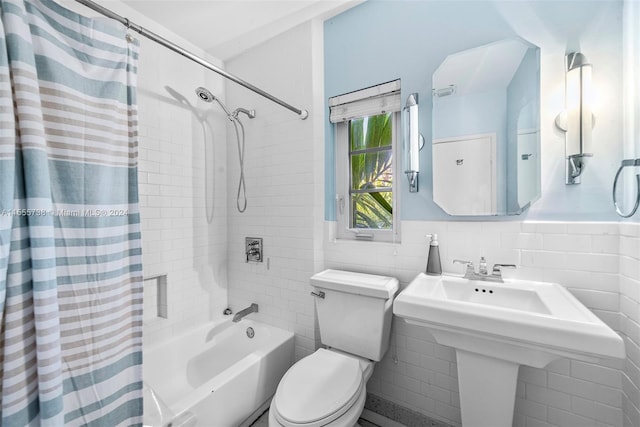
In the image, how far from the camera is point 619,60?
1104mm

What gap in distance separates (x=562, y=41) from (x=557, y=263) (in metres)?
0.96

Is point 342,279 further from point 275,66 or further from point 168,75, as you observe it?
point 168,75

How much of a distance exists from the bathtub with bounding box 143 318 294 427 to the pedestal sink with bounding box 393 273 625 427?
3.10ft

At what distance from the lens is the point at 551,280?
1.20m

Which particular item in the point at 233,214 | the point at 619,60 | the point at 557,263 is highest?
the point at 619,60

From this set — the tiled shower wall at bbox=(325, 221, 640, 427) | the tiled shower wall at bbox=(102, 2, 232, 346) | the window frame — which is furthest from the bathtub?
the window frame

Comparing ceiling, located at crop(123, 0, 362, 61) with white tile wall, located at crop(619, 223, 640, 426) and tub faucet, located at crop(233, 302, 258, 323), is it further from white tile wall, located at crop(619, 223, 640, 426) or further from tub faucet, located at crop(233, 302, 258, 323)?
tub faucet, located at crop(233, 302, 258, 323)

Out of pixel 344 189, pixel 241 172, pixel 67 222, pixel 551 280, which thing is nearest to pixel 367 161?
pixel 344 189

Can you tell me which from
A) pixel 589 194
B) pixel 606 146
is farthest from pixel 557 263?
pixel 606 146

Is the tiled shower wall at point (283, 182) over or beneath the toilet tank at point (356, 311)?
over

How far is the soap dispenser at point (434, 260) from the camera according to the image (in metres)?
1.38

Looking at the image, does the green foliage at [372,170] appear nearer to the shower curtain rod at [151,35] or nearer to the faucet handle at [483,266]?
the shower curtain rod at [151,35]

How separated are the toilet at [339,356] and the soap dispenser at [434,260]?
0.64 feet

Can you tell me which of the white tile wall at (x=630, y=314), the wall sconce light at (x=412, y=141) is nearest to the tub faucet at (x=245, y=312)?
the wall sconce light at (x=412, y=141)
